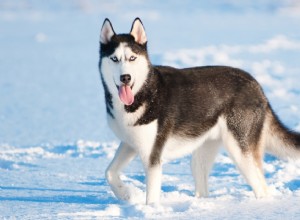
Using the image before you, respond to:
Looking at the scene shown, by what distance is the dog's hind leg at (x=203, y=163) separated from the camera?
18.0ft

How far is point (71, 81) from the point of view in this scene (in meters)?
13.4

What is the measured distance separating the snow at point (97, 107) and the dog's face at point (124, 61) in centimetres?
88

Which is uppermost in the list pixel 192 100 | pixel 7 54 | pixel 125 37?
pixel 7 54

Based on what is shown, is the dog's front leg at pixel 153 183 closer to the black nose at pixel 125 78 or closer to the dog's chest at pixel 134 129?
the dog's chest at pixel 134 129

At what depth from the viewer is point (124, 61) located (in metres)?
4.82

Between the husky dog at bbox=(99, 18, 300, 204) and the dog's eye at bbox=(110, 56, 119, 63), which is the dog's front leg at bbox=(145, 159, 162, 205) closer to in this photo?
the husky dog at bbox=(99, 18, 300, 204)

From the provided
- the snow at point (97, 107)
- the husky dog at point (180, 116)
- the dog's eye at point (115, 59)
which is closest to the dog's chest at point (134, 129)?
the husky dog at point (180, 116)

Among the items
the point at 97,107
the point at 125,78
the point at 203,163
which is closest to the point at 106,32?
the point at 125,78

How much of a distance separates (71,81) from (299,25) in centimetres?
977

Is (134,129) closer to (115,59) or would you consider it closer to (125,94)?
(125,94)

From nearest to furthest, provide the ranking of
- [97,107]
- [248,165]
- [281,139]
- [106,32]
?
[106,32] → [248,165] → [281,139] → [97,107]

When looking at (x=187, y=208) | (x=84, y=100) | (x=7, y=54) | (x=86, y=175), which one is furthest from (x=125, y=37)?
(x=7, y=54)

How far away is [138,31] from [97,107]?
232 inches

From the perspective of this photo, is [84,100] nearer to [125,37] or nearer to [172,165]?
[172,165]
